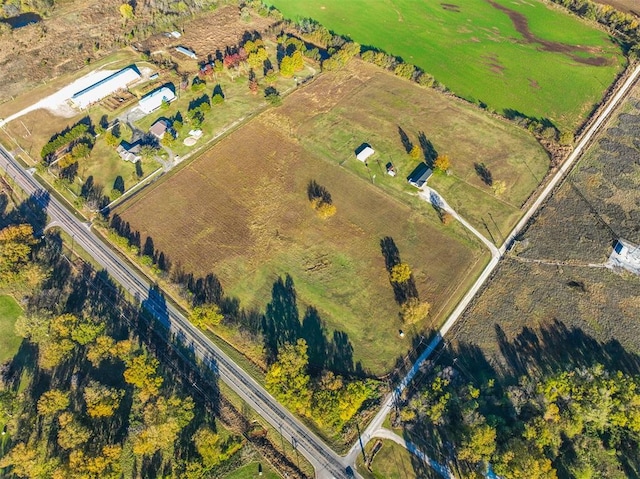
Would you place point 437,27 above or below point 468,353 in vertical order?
above

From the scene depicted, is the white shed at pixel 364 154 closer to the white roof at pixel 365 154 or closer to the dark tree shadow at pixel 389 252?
the white roof at pixel 365 154

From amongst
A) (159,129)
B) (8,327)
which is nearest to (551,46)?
(159,129)

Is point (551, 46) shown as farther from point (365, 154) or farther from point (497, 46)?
point (365, 154)

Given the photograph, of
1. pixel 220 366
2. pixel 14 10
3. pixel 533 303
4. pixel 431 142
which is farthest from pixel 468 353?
pixel 14 10

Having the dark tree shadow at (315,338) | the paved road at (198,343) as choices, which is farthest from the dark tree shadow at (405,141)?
the paved road at (198,343)

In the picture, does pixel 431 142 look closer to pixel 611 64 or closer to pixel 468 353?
pixel 468 353
